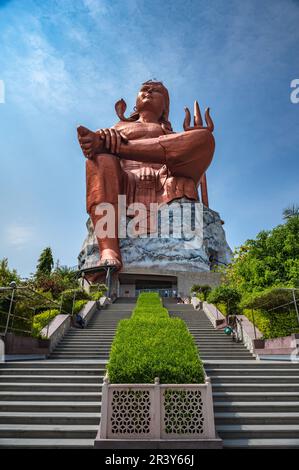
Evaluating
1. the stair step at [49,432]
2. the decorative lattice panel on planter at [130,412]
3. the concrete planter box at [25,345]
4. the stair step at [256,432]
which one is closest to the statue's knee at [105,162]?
the concrete planter box at [25,345]

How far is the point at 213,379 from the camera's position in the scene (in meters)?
5.75

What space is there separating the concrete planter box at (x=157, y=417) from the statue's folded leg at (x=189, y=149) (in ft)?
67.2

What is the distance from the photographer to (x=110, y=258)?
21.4 meters

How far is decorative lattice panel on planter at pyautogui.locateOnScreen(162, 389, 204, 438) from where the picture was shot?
3.89 metres

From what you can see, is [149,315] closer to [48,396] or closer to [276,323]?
[276,323]

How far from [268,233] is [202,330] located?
5.38 metres

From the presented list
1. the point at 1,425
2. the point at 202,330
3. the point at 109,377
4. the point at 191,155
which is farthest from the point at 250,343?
the point at 191,155

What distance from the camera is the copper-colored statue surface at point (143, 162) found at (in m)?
23.1

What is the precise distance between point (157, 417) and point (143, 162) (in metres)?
22.3

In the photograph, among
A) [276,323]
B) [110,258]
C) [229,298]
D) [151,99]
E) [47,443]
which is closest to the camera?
[47,443]

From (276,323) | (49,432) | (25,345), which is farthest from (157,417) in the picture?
(276,323)

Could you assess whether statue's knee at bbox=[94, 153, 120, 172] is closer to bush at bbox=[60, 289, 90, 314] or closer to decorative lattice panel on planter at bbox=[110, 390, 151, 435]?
bush at bbox=[60, 289, 90, 314]

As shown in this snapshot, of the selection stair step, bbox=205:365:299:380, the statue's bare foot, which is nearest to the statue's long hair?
the statue's bare foot

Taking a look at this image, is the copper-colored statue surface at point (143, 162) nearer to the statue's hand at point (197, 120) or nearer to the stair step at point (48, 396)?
the statue's hand at point (197, 120)
